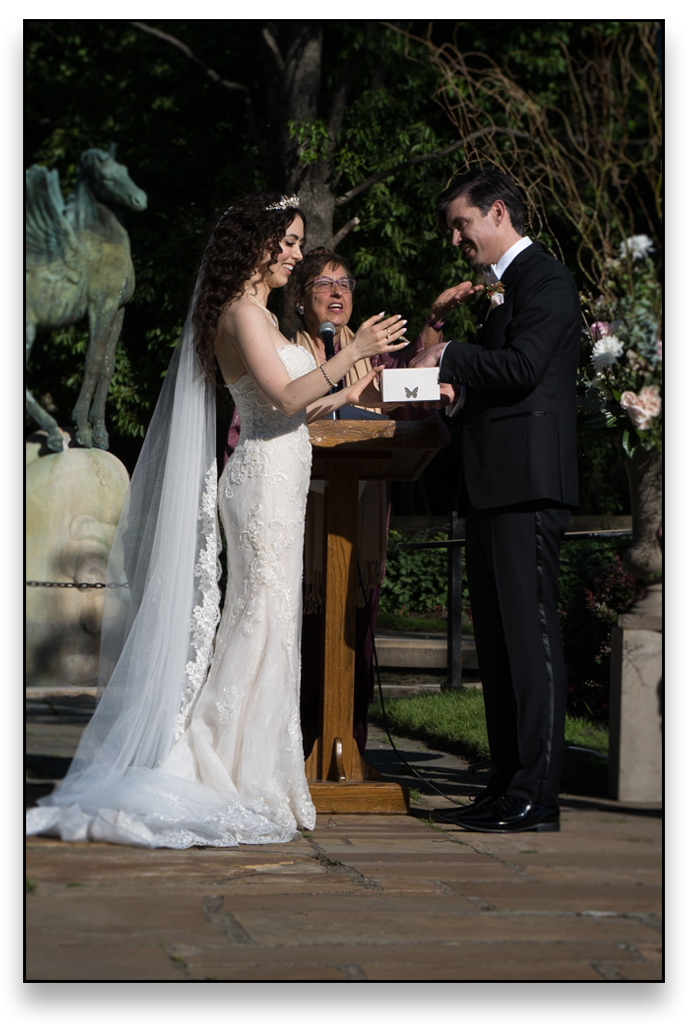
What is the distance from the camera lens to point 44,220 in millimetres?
3023

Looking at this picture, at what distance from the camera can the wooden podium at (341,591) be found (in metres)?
3.51

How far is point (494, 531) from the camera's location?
3174 millimetres

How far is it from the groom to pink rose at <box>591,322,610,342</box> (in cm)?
9

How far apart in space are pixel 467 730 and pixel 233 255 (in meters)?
1.82

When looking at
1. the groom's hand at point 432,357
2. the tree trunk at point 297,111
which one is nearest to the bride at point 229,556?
the groom's hand at point 432,357

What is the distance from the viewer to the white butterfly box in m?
3.04

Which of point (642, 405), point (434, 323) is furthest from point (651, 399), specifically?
point (434, 323)

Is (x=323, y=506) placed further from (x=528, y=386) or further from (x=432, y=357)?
(x=528, y=386)

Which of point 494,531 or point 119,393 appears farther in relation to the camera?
point 119,393

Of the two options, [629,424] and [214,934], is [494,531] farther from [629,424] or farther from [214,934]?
[214,934]

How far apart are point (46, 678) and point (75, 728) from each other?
156 millimetres

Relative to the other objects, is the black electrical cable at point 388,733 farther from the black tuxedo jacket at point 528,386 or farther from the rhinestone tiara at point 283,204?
the rhinestone tiara at point 283,204

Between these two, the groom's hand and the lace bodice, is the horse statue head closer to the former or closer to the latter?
the lace bodice
